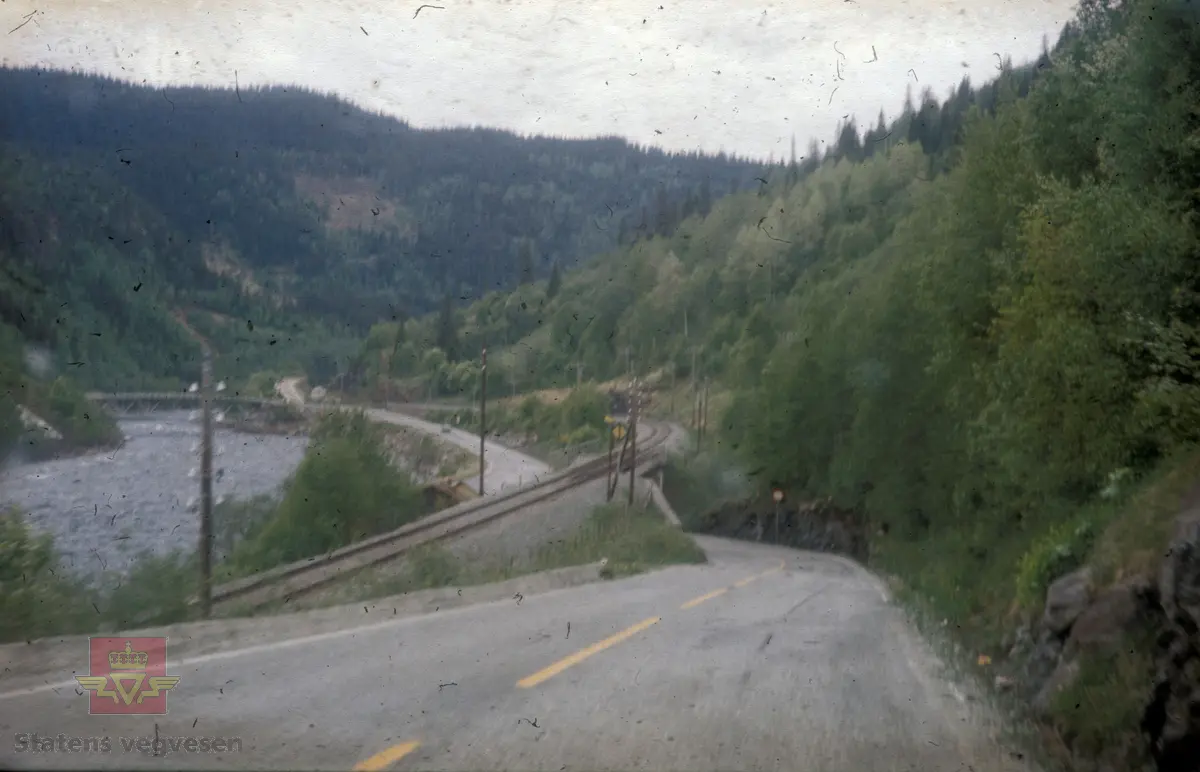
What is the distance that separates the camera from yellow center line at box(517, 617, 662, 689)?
7.41m

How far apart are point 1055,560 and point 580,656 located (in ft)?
17.4

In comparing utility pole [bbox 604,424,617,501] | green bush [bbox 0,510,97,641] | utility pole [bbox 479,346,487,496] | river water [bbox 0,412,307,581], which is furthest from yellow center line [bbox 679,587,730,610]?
green bush [bbox 0,510,97,641]

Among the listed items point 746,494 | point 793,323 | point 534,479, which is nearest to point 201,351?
point 534,479

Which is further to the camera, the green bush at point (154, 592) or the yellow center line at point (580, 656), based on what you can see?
the green bush at point (154, 592)

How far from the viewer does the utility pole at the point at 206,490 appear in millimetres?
8883

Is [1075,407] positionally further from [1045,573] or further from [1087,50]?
[1087,50]

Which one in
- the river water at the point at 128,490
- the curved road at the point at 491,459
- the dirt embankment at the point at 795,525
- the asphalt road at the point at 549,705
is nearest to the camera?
the asphalt road at the point at 549,705

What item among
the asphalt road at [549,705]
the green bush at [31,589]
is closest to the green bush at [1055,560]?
the asphalt road at [549,705]

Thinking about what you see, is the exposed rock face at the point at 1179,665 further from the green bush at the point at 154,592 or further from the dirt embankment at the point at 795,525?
the dirt embankment at the point at 795,525

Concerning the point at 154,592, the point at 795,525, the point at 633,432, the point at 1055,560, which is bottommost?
the point at 795,525

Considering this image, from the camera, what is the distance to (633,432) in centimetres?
2345

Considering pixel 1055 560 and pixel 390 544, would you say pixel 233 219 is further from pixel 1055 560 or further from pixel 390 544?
pixel 1055 560

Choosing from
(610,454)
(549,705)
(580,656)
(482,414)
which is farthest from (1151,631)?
(610,454)

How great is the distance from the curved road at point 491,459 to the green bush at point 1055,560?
8.62 metres
